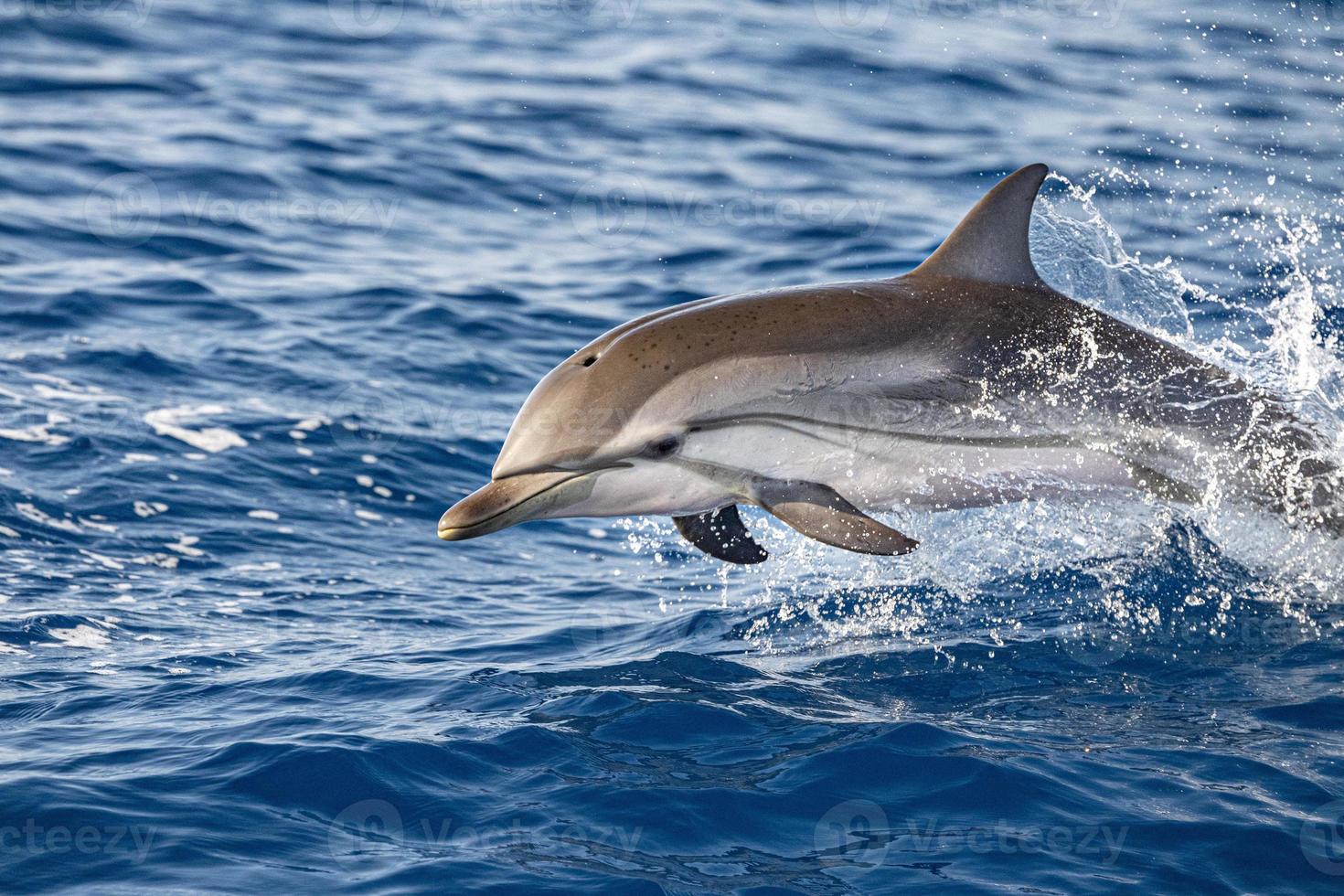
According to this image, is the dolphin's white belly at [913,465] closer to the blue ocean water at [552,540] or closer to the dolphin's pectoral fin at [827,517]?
the dolphin's pectoral fin at [827,517]

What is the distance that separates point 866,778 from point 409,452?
15.5ft

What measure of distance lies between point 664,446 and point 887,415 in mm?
910

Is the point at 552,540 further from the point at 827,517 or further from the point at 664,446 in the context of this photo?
the point at 827,517

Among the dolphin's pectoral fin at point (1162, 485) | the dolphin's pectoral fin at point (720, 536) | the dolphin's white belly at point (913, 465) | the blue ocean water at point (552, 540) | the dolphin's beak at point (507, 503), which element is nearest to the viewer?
the blue ocean water at point (552, 540)

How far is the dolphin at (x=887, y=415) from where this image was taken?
575cm

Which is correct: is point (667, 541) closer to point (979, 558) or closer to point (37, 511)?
point (979, 558)

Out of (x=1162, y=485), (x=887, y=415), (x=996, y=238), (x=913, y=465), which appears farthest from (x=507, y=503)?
(x=1162, y=485)

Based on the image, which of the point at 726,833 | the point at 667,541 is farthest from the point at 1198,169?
the point at 726,833

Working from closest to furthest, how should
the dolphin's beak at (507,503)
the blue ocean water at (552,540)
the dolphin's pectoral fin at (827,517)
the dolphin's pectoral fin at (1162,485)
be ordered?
the blue ocean water at (552,540)
the dolphin's beak at (507,503)
the dolphin's pectoral fin at (827,517)
the dolphin's pectoral fin at (1162,485)

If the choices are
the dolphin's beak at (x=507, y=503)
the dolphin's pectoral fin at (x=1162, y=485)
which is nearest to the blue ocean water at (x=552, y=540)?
the dolphin's pectoral fin at (x=1162, y=485)

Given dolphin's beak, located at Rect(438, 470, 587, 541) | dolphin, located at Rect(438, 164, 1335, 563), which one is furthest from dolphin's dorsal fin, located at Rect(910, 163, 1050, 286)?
dolphin's beak, located at Rect(438, 470, 587, 541)

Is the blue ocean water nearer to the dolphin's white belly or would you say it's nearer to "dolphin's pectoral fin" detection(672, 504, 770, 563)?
"dolphin's pectoral fin" detection(672, 504, 770, 563)

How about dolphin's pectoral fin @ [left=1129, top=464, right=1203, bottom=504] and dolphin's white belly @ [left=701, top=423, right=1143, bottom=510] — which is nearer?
dolphin's white belly @ [left=701, top=423, right=1143, bottom=510]

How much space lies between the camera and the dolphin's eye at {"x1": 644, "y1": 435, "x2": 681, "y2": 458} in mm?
5773
